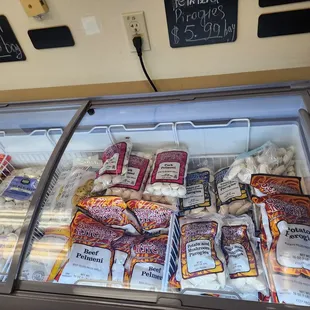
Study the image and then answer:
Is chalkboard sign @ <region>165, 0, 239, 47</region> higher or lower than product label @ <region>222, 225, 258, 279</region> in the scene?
higher

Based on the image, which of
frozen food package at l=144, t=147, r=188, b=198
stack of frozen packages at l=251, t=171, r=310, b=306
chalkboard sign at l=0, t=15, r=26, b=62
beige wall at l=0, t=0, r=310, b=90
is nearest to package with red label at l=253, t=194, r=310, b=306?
stack of frozen packages at l=251, t=171, r=310, b=306

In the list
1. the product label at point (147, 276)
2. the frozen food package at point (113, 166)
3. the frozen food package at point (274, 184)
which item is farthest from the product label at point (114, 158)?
the frozen food package at point (274, 184)

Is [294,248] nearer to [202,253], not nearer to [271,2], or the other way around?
[202,253]

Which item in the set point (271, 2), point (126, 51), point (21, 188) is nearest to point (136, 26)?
point (126, 51)

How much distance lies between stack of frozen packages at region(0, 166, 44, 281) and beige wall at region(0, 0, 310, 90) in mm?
420

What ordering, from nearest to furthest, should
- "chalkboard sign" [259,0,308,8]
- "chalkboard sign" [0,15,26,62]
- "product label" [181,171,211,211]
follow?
"chalkboard sign" [259,0,308,8], "product label" [181,171,211,211], "chalkboard sign" [0,15,26,62]

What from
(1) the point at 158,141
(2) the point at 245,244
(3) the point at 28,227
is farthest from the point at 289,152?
(3) the point at 28,227

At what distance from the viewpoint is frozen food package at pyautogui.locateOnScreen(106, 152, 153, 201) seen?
1147 millimetres

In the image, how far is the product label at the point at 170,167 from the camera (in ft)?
3.73

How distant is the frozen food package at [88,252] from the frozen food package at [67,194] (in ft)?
0.23

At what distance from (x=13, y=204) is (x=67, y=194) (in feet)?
0.67

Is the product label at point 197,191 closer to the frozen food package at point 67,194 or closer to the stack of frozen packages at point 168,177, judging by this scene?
the stack of frozen packages at point 168,177

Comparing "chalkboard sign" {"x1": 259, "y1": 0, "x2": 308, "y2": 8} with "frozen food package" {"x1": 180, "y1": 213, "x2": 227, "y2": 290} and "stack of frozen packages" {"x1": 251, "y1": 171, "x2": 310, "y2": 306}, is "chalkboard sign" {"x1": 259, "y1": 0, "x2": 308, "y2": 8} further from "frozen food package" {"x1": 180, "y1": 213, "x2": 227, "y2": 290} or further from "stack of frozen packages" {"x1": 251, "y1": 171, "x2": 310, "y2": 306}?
"frozen food package" {"x1": 180, "y1": 213, "x2": 227, "y2": 290}

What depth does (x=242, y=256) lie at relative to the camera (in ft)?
3.00
